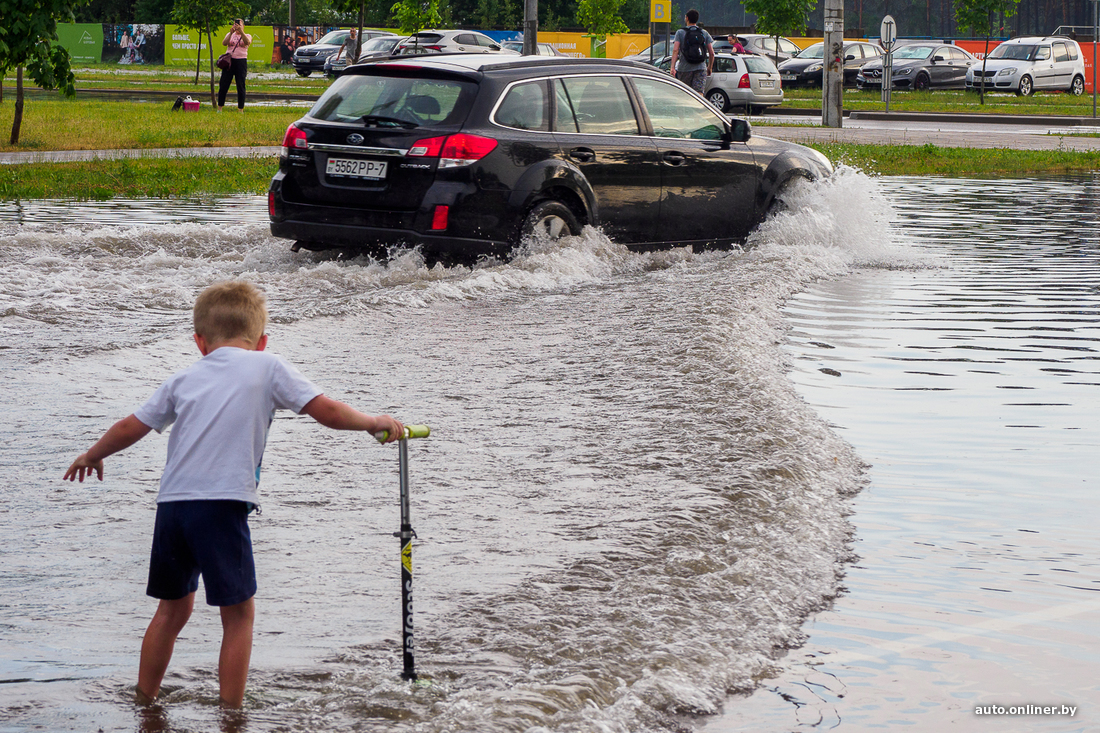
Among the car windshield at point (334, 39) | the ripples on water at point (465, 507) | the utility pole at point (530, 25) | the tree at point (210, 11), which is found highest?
the car windshield at point (334, 39)

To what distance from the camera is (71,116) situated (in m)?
25.2

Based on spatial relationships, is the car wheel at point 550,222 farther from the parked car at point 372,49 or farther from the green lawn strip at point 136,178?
the parked car at point 372,49

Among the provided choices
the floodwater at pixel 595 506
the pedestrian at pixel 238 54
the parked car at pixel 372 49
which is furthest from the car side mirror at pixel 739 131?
the parked car at pixel 372 49

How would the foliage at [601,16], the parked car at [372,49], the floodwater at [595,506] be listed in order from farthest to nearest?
the foliage at [601,16] → the parked car at [372,49] → the floodwater at [595,506]

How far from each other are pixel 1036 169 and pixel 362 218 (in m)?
15.0

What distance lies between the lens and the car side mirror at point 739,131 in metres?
11.5

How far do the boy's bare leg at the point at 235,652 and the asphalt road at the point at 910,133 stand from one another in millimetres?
15842

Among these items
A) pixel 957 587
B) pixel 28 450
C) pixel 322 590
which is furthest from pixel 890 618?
pixel 28 450

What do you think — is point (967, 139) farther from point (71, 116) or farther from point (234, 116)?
point (71, 116)

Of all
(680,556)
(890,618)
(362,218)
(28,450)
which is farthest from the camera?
(362,218)

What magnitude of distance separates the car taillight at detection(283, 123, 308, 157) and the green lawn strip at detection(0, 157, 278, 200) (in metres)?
5.63

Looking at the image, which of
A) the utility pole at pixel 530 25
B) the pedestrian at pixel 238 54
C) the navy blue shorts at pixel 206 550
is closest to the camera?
the navy blue shorts at pixel 206 550

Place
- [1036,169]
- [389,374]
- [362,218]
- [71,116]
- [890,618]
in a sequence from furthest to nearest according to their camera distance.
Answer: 1. [71,116]
2. [1036,169]
3. [362,218]
4. [389,374]
5. [890,618]

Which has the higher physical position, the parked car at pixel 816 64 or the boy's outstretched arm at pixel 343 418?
the parked car at pixel 816 64
